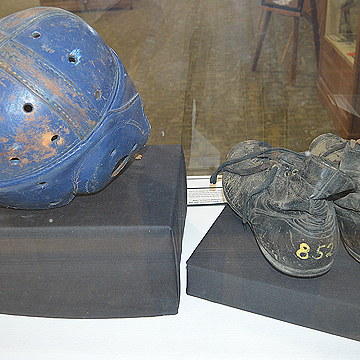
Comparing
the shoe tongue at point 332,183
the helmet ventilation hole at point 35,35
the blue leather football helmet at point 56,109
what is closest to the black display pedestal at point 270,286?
the shoe tongue at point 332,183

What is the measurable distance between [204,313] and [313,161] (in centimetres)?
48

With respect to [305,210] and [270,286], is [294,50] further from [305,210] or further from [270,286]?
[270,286]

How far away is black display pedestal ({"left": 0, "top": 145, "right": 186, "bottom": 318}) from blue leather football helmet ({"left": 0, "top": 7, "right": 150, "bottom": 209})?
3.1 inches

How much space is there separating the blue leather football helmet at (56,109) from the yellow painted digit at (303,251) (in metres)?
0.49

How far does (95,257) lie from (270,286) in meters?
0.44

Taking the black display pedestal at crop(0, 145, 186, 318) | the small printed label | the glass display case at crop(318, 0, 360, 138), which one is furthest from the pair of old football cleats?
the glass display case at crop(318, 0, 360, 138)

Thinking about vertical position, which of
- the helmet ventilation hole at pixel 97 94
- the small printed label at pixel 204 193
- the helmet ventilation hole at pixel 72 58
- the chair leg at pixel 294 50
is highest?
the helmet ventilation hole at pixel 72 58

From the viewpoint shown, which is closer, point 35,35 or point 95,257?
point 35,35

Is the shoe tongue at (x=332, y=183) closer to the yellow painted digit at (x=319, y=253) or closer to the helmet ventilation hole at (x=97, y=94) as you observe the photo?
the yellow painted digit at (x=319, y=253)

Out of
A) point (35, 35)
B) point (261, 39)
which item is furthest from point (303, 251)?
point (261, 39)

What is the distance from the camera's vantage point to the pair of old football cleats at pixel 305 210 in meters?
0.94

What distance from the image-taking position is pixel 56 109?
0.87 metres

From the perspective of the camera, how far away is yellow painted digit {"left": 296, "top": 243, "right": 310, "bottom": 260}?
3.15 ft

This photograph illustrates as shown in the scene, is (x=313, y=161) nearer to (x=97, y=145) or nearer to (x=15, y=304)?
(x=97, y=145)
